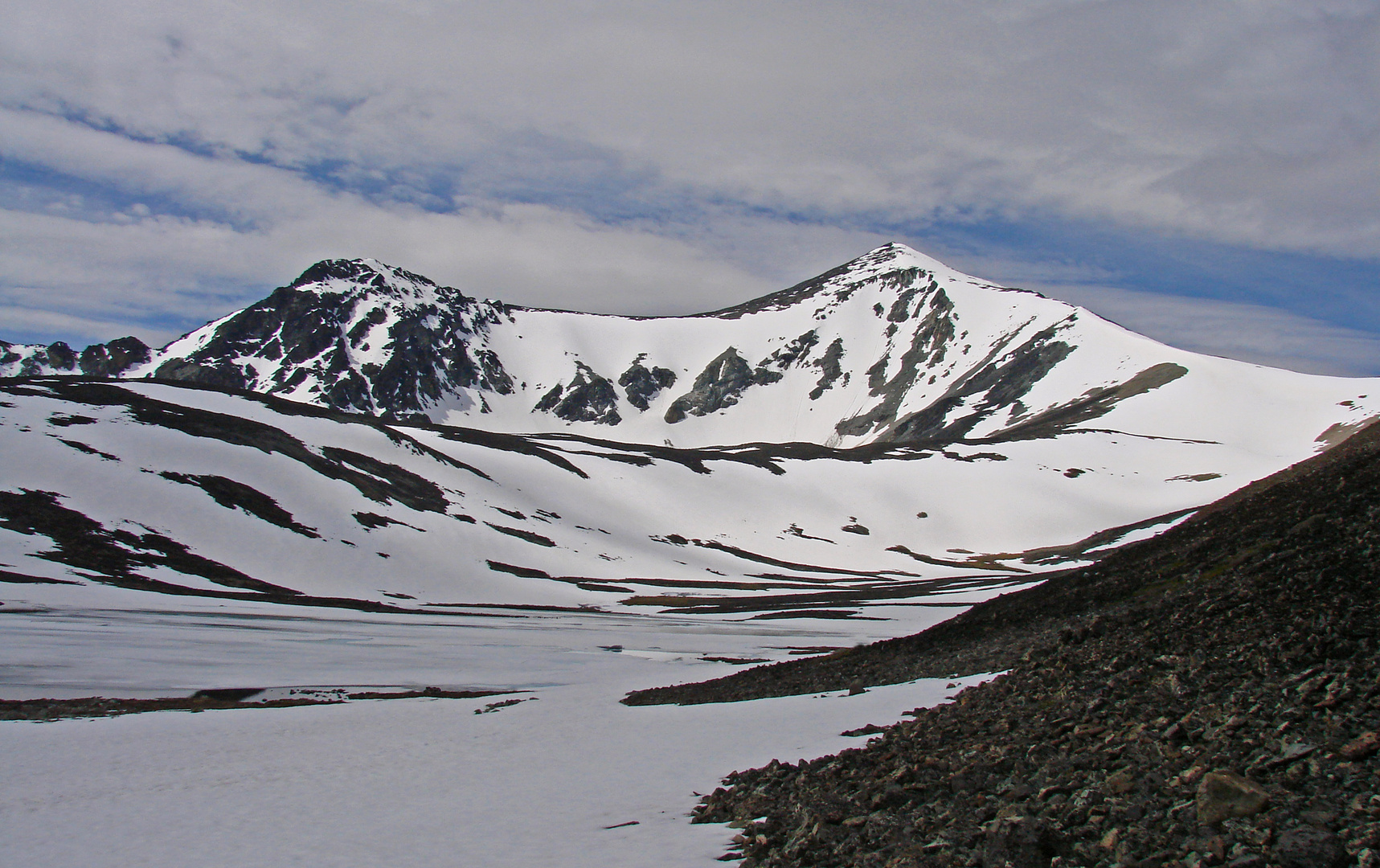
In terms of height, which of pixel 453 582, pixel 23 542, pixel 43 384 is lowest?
pixel 453 582

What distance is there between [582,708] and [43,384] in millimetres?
119260

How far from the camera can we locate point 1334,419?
600 feet

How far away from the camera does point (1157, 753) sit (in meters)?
10.6

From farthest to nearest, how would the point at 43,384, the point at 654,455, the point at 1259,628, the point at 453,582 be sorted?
the point at 654,455
the point at 43,384
the point at 453,582
the point at 1259,628

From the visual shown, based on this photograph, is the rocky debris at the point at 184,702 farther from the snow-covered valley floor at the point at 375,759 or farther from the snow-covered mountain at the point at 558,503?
the snow-covered mountain at the point at 558,503

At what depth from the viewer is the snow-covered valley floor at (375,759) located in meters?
14.0

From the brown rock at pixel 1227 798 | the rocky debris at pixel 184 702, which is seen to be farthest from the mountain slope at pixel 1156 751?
the rocky debris at pixel 184 702

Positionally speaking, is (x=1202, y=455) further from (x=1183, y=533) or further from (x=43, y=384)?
(x=43, y=384)

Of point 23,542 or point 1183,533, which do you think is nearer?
point 1183,533

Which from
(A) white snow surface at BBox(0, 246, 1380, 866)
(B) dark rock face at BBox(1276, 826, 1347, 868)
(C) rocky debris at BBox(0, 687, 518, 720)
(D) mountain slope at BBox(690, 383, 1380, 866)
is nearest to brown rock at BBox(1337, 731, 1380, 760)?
(D) mountain slope at BBox(690, 383, 1380, 866)

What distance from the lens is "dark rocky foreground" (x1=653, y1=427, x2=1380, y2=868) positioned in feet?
27.6

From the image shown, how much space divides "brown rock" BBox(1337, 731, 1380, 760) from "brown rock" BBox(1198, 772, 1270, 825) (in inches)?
40.1

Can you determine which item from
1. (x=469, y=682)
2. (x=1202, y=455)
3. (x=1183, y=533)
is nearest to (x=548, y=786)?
(x=469, y=682)

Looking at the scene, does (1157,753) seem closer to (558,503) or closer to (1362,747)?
(1362,747)
